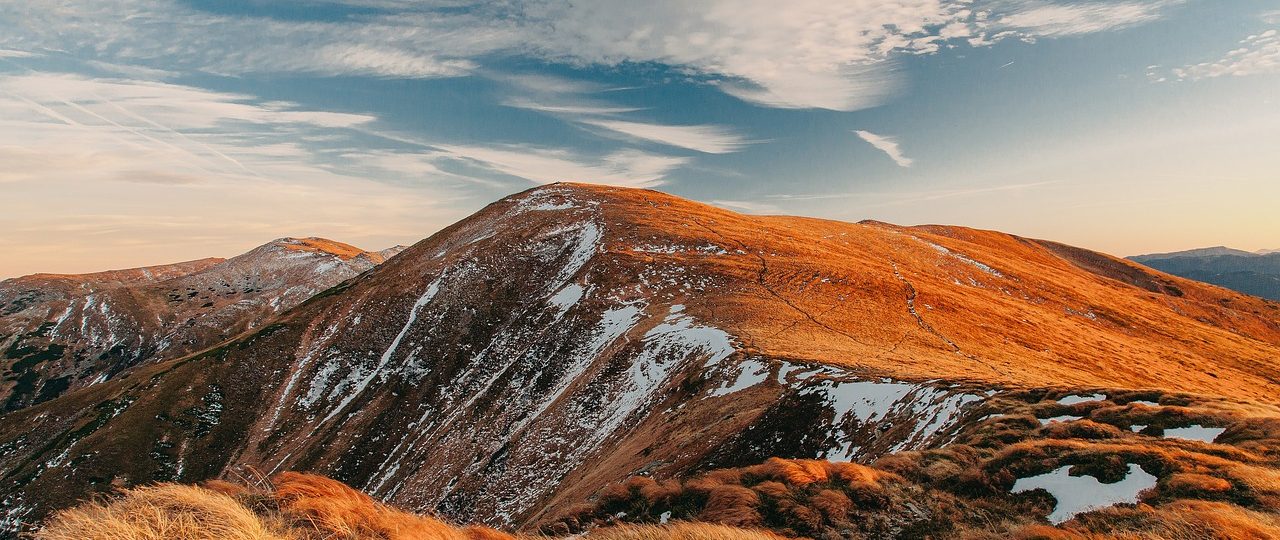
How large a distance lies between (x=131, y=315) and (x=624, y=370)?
16455cm

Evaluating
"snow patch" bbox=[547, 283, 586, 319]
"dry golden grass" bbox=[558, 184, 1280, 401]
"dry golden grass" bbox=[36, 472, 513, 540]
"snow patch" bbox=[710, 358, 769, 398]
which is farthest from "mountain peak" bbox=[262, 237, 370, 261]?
"dry golden grass" bbox=[36, 472, 513, 540]

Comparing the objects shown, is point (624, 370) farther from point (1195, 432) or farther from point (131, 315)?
point (131, 315)

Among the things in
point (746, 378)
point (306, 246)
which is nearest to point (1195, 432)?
point (746, 378)

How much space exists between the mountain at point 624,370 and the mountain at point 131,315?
76470 mm

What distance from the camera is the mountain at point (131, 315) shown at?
114562 mm

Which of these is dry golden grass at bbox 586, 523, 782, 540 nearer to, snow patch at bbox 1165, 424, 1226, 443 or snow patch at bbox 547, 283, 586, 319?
snow patch at bbox 1165, 424, 1226, 443

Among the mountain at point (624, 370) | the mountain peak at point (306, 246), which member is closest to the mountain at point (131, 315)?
the mountain peak at point (306, 246)

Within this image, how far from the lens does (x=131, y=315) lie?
5177 inches

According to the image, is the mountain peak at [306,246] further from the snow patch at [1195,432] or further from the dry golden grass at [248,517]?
the snow patch at [1195,432]

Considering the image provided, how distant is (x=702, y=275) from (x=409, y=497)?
3057cm

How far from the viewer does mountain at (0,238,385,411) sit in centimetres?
11456

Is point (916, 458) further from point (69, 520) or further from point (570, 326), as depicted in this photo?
point (570, 326)

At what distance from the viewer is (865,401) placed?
20828 millimetres

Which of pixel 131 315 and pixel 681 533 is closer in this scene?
pixel 681 533
